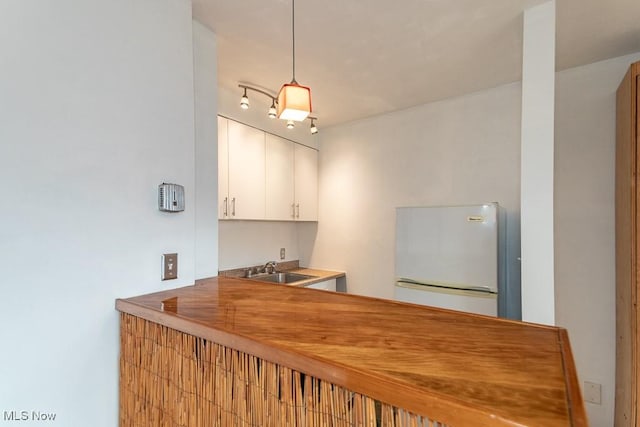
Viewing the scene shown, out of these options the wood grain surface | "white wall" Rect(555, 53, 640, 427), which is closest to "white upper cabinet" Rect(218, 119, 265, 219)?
"white wall" Rect(555, 53, 640, 427)

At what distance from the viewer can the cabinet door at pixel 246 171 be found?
8.10 ft

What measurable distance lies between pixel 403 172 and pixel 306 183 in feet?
3.55

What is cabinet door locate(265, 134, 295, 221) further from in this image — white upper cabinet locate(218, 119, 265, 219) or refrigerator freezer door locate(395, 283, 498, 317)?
refrigerator freezer door locate(395, 283, 498, 317)

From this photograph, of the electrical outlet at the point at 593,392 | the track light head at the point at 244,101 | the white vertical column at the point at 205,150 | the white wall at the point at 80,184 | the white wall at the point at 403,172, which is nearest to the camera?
the white wall at the point at 80,184

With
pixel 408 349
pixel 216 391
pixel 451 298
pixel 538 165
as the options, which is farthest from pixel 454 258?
pixel 216 391

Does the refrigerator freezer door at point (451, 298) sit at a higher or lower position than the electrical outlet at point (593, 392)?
higher

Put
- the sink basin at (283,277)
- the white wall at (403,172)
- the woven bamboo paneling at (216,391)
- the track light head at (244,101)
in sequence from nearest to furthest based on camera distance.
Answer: the woven bamboo paneling at (216,391), the track light head at (244,101), the white wall at (403,172), the sink basin at (283,277)

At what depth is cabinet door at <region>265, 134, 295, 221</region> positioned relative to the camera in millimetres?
2857

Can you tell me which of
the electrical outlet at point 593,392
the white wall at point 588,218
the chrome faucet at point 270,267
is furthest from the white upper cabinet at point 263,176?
the electrical outlet at point 593,392

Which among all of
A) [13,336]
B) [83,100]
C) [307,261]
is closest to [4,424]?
[13,336]

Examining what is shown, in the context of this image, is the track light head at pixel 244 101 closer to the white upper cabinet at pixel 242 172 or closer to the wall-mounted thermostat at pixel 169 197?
the white upper cabinet at pixel 242 172

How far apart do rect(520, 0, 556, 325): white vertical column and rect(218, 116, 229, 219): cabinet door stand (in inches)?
80.3

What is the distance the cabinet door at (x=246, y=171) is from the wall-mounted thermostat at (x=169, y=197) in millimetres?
1010

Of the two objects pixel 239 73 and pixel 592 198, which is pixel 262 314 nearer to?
pixel 239 73
